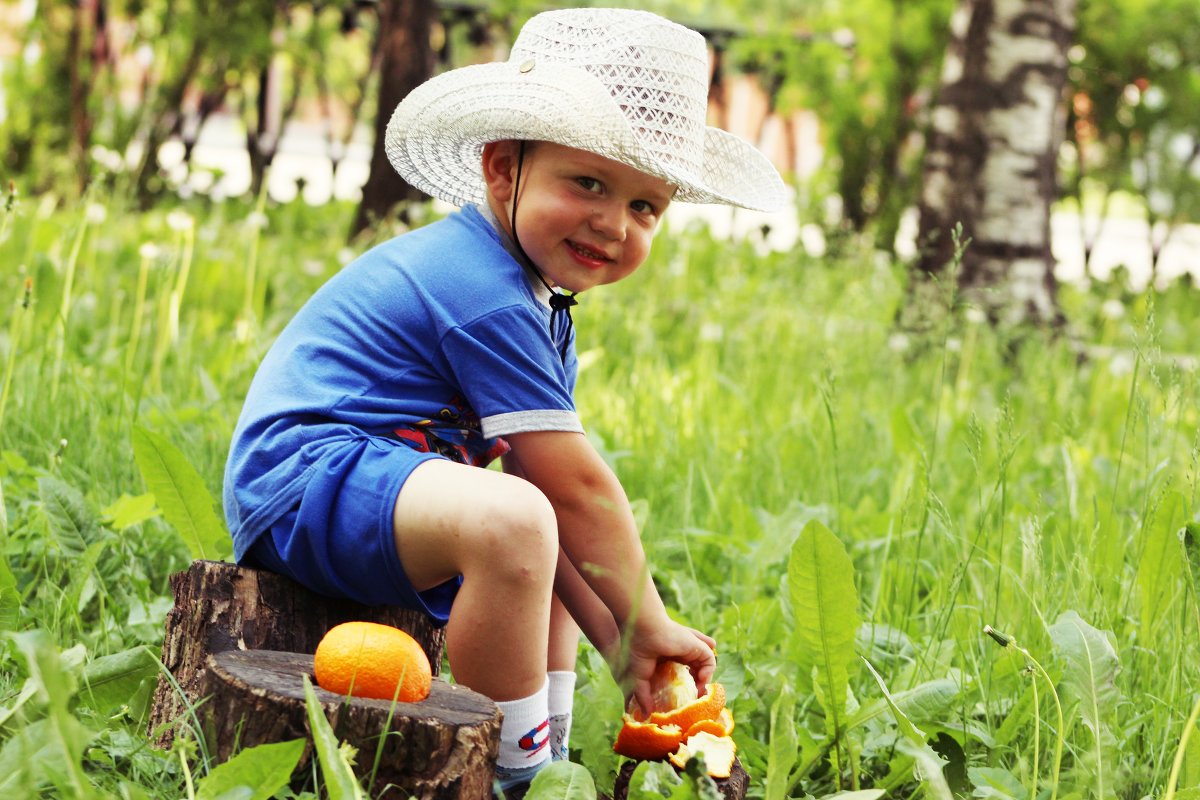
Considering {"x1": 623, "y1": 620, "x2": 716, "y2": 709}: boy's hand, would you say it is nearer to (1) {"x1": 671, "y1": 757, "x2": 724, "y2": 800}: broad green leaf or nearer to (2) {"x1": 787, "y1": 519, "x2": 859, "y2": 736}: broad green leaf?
(2) {"x1": 787, "y1": 519, "x2": 859, "y2": 736}: broad green leaf

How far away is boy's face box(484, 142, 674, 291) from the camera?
76.2 inches

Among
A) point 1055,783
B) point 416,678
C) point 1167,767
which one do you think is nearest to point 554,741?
point 416,678

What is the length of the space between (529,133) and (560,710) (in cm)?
84

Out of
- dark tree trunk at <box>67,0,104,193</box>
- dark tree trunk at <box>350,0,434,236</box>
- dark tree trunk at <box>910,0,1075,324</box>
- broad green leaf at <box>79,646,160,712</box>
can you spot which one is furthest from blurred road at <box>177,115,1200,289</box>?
broad green leaf at <box>79,646,160,712</box>

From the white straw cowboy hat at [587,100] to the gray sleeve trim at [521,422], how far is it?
0.37 meters

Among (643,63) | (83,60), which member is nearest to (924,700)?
(643,63)

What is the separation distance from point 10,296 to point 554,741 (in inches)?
106

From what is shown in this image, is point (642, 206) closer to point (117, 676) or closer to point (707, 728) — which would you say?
point (707, 728)

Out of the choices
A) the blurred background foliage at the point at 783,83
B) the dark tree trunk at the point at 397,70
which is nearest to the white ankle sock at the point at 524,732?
the dark tree trunk at the point at 397,70

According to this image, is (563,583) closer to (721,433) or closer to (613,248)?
(613,248)

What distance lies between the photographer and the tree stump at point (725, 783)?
1.68 m

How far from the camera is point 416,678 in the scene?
1.59 m

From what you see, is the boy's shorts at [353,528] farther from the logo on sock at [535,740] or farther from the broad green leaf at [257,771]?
the broad green leaf at [257,771]

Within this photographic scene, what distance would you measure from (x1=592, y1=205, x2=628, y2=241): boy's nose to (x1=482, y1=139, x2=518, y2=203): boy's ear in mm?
155
